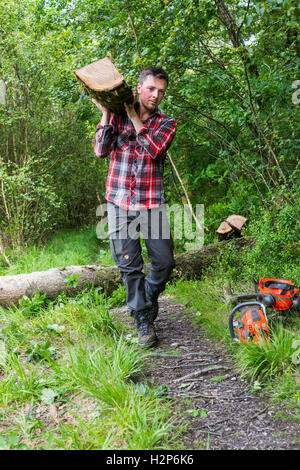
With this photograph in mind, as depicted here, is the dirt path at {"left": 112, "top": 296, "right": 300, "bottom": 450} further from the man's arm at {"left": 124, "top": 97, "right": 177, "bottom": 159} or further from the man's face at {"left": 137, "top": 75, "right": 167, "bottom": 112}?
the man's face at {"left": 137, "top": 75, "right": 167, "bottom": 112}

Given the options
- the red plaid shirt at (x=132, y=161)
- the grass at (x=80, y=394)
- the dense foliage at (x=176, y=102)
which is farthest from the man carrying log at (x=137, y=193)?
the dense foliage at (x=176, y=102)

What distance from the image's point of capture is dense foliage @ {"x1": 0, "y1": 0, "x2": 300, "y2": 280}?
4863 millimetres

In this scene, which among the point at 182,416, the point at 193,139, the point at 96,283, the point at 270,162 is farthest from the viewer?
the point at 193,139

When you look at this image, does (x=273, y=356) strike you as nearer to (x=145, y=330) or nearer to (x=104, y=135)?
(x=145, y=330)

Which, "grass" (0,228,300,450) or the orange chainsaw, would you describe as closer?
"grass" (0,228,300,450)

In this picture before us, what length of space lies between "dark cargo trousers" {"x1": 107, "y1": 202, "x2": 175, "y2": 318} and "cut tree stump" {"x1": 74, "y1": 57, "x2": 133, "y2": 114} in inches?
33.1

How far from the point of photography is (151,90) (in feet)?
10.9

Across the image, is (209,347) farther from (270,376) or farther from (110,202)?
(110,202)

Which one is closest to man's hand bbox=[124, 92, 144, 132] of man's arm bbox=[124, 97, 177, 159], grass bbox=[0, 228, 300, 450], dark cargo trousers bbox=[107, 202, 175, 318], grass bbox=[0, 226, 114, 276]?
man's arm bbox=[124, 97, 177, 159]

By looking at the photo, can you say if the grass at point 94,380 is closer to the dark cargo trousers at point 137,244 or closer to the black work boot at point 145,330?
the black work boot at point 145,330

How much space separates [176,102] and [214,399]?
4364 mm
